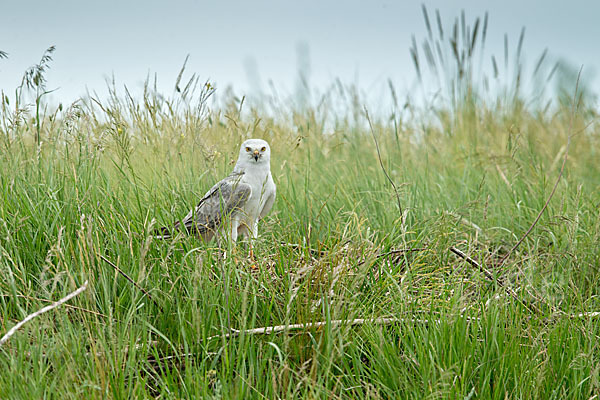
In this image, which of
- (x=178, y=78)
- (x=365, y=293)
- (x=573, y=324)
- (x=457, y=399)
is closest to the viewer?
(x=457, y=399)

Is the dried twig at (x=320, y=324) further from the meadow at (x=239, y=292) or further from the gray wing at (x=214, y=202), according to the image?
the gray wing at (x=214, y=202)

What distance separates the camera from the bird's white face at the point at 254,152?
3632 millimetres

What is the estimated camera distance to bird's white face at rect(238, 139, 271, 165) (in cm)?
363

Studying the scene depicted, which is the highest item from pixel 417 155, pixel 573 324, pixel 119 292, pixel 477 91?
pixel 477 91

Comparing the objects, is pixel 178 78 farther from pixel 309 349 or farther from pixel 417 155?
pixel 417 155

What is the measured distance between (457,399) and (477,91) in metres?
5.13

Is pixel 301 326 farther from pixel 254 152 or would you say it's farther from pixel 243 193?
pixel 254 152

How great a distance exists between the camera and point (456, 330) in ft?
8.64

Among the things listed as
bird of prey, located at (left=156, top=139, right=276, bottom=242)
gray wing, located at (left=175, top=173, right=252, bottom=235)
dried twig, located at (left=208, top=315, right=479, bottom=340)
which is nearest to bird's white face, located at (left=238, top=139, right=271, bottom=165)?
bird of prey, located at (left=156, top=139, right=276, bottom=242)

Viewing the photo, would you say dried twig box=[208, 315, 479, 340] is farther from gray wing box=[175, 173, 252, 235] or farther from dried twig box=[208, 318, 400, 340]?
gray wing box=[175, 173, 252, 235]

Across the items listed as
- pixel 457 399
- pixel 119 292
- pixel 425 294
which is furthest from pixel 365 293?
pixel 119 292

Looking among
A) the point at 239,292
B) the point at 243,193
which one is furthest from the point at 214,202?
the point at 239,292

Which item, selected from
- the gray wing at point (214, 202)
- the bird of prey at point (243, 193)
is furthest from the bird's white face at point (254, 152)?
the gray wing at point (214, 202)

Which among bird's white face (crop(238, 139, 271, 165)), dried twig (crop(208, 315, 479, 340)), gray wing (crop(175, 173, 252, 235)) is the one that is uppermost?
bird's white face (crop(238, 139, 271, 165))
